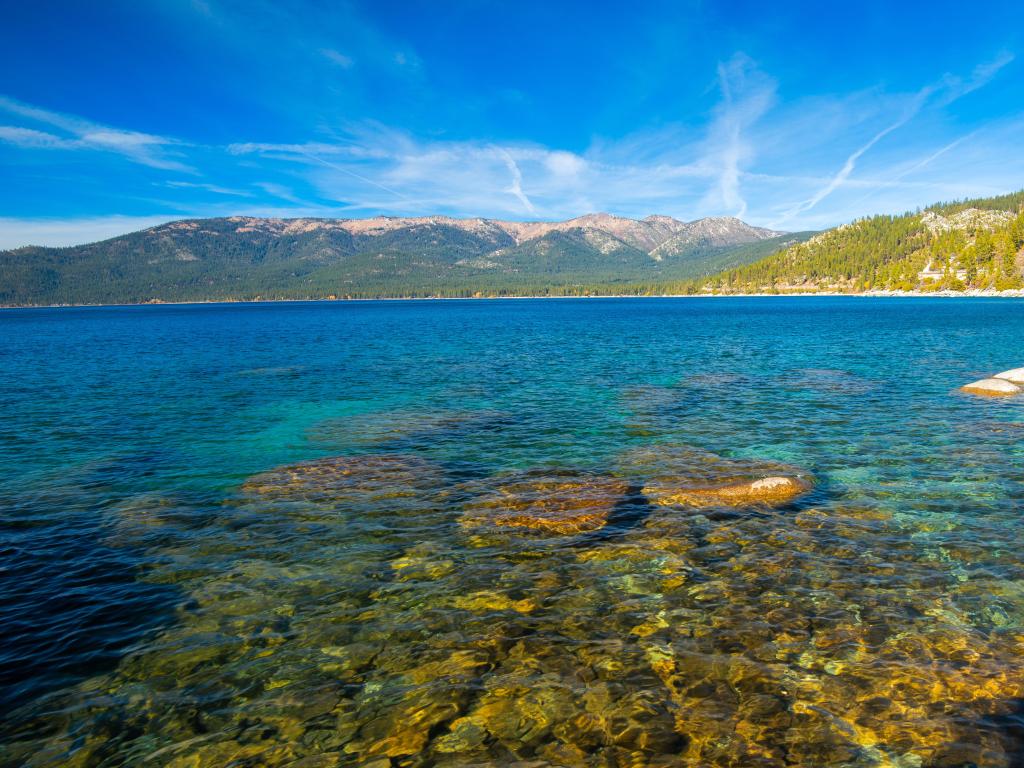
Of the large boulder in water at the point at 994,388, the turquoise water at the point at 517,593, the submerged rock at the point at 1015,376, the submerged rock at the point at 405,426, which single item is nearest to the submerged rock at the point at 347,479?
the turquoise water at the point at 517,593

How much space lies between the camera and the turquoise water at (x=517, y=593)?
8805mm

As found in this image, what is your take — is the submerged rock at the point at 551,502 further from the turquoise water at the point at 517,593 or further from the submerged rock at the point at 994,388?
the submerged rock at the point at 994,388

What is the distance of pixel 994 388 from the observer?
3484 centimetres

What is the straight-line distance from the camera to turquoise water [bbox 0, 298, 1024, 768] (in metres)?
8.80

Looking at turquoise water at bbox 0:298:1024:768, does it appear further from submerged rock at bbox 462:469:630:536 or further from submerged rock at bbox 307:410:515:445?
submerged rock at bbox 307:410:515:445

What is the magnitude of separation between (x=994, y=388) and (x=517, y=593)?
38.3m

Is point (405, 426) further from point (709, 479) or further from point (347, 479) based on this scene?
point (709, 479)

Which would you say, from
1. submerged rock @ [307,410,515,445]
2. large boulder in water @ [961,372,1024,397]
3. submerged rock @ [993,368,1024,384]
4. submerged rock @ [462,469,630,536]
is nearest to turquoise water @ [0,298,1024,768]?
submerged rock @ [462,469,630,536]

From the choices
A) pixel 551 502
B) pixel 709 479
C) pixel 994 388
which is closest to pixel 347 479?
pixel 551 502

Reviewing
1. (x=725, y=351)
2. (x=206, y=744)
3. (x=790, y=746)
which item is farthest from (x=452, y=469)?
(x=725, y=351)

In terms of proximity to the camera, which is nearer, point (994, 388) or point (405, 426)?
point (405, 426)

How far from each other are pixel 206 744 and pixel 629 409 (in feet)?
94.8

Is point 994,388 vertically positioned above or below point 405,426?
above

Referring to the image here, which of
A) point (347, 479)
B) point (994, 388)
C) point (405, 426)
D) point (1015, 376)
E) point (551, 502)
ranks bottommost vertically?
point (405, 426)
